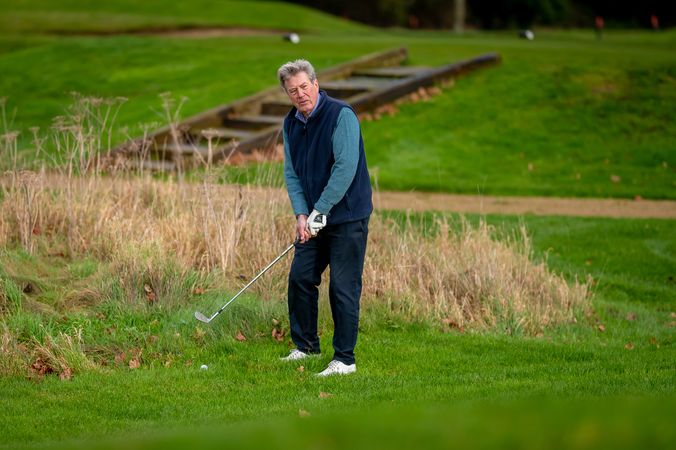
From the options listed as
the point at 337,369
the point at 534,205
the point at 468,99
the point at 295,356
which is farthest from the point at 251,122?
the point at 337,369

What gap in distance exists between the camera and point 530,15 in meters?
48.9

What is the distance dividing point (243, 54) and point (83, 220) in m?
13.4

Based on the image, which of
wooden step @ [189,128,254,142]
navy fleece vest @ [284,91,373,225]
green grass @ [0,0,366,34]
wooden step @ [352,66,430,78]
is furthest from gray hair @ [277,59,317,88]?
green grass @ [0,0,366,34]

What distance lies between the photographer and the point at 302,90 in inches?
281

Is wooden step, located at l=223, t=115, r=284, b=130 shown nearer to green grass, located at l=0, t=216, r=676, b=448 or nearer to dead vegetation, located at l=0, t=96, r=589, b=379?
dead vegetation, located at l=0, t=96, r=589, b=379

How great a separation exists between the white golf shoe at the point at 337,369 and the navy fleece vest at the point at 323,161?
978 millimetres

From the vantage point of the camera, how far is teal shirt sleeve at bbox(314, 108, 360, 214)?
280 inches

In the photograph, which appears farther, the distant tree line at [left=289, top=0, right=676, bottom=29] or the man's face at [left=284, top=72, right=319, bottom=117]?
the distant tree line at [left=289, top=0, right=676, bottom=29]

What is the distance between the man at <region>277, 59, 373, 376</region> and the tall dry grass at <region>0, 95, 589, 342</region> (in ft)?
5.22

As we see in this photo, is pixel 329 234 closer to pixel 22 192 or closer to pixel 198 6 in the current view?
pixel 22 192

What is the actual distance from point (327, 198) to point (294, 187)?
0.49 meters

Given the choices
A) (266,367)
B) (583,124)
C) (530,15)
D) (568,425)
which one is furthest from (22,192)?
(530,15)

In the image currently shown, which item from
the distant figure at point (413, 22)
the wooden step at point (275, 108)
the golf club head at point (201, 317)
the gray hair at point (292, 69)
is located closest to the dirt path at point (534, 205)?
the wooden step at point (275, 108)

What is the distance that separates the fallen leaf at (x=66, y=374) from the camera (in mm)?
7421
